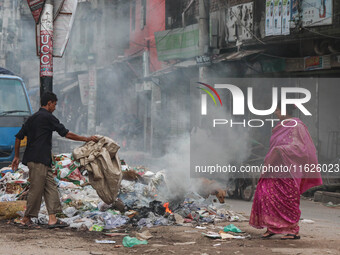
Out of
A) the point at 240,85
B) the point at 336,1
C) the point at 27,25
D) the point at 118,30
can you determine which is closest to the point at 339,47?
the point at 336,1

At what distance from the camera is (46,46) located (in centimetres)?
891

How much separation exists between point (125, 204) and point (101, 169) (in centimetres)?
107

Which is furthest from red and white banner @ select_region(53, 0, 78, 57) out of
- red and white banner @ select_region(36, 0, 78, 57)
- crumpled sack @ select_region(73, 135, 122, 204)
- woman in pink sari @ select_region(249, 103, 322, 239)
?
woman in pink sari @ select_region(249, 103, 322, 239)

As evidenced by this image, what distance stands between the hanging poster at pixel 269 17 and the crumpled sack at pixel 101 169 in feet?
35.0

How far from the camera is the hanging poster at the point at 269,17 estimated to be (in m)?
16.6

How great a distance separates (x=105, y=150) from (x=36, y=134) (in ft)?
2.85

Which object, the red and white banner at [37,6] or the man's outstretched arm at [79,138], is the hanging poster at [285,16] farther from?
the man's outstretched arm at [79,138]

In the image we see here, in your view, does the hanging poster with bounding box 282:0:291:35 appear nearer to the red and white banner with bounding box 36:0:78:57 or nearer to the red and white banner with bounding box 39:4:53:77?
the red and white banner with bounding box 36:0:78:57

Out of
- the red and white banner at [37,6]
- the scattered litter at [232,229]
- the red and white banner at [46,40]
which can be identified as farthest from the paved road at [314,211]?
the red and white banner at [37,6]

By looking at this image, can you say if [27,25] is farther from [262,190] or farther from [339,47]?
[262,190]

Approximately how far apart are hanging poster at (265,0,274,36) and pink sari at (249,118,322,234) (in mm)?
10402

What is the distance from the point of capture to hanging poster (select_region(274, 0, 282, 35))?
16203 millimetres

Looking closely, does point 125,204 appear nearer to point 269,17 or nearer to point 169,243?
point 169,243

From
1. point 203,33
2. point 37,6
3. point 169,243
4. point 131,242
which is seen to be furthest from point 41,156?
point 203,33
